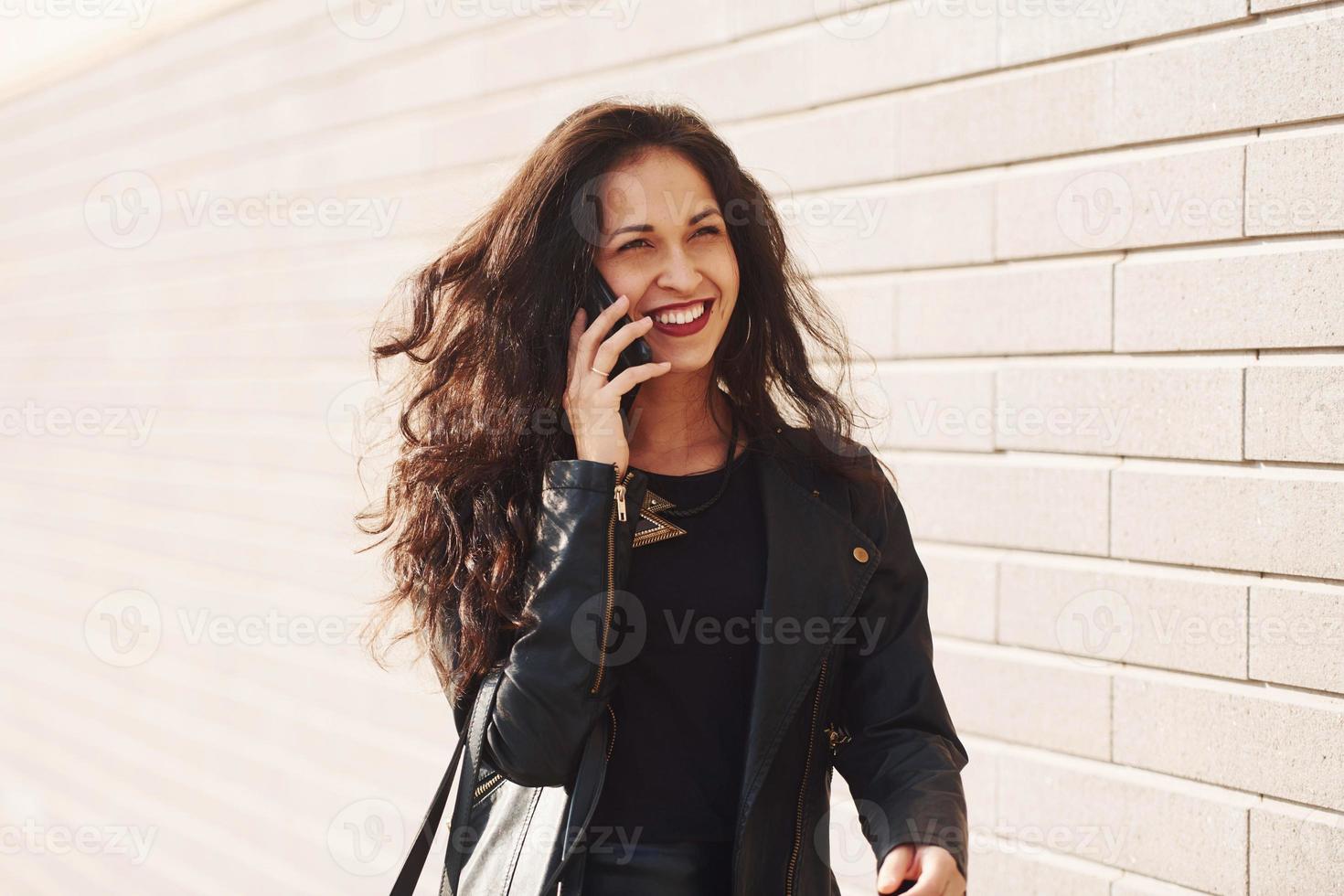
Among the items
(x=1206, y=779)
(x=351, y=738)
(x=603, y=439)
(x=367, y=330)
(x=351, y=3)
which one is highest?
(x=351, y=3)

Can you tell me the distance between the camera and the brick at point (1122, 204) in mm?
2721

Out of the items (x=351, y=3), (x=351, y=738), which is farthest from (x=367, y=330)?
(x=351, y=738)

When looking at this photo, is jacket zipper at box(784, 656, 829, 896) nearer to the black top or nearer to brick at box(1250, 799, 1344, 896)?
the black top

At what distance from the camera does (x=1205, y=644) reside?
9.04ft

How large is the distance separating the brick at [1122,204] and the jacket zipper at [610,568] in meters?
1.39

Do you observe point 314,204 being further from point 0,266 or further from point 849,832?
point 0,266

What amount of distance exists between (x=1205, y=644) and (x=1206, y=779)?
30 cm

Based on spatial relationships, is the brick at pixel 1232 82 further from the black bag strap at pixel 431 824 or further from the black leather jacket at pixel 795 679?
the black bag strap at pixel 431 824
